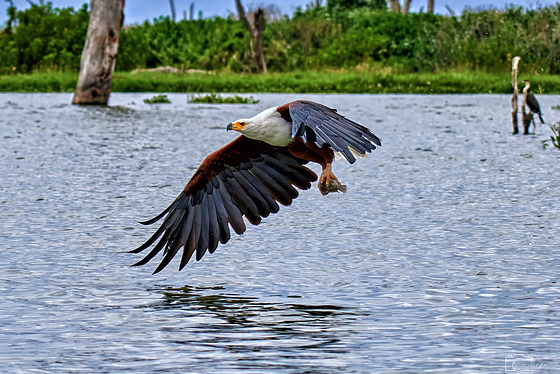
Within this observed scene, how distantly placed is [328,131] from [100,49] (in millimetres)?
22231

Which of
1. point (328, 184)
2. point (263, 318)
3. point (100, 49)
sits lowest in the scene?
point (263, 318)

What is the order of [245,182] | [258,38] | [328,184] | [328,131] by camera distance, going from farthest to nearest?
1. [258,38]
2. [245,182]
3. [328,184]
4. [328,131]

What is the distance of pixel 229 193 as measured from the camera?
306 inches

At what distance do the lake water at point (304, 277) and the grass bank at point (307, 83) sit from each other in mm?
19008

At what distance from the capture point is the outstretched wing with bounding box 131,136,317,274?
743 centimetres

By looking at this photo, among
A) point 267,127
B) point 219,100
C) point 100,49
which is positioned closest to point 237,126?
point 267,127

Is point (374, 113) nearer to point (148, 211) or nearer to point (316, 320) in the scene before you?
point (148, 211)

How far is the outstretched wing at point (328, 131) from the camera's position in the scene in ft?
20.0

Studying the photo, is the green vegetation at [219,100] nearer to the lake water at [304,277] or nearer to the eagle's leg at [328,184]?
the lake water at [304,277]

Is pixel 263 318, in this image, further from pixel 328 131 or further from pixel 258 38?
pixel 258 38

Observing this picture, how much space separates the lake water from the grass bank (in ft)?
62.4

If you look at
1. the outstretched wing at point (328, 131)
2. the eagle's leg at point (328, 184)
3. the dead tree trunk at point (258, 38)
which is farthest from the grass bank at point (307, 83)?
the outstretched wing at point (328, 131)

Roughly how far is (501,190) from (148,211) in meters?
4.29

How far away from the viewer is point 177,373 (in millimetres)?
5137
